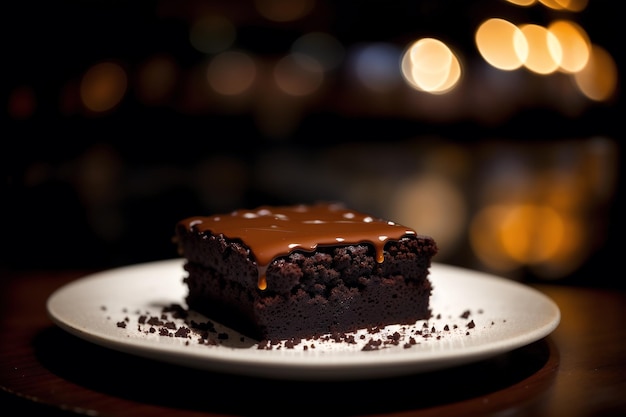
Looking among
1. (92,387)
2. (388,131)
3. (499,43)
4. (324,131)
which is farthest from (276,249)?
(499,43)

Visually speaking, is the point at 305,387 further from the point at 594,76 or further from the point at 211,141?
the point at 594,76

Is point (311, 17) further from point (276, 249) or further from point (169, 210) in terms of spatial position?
point (276, 249)

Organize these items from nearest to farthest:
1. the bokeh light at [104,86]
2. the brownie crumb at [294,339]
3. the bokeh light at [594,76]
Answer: the brownie crumb at [294,339], the bokeh light at [104,86], the bokeh light at [594,76]

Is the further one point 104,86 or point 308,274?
point 104,86

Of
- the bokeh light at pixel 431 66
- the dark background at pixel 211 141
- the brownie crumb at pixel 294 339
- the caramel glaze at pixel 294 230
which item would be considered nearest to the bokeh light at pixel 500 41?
the dark background at pixel 211 141

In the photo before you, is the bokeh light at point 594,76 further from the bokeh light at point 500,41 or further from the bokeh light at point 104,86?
the bokeh light at point 104,86

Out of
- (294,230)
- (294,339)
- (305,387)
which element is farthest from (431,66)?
(305,387)
